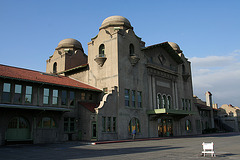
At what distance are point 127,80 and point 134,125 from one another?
22.4 feet

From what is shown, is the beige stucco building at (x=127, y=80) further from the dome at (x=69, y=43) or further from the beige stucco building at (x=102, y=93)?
the dome at (x=69, y=43)

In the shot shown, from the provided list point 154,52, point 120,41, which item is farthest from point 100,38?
point 154,52

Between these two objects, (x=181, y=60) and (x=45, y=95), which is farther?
(x=181, y=60)

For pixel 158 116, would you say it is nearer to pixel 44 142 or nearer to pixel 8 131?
pixel 44 142

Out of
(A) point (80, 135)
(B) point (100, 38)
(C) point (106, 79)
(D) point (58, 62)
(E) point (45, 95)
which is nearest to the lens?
(E) point (45, 95)

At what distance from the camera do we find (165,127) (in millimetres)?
41062

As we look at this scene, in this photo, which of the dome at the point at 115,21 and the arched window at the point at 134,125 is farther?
the dome at the point at 115,21

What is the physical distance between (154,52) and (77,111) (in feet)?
59.1

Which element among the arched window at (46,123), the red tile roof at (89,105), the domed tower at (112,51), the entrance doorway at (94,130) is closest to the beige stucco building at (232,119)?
the domed tower at (112,51)

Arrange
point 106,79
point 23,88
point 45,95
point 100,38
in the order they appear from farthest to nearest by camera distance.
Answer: point 100,38, point 106,79, point 45,95, point 23,88

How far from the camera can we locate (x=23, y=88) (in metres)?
27.5

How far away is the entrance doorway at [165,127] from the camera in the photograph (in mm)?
39944

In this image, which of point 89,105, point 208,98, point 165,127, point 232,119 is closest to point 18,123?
point 89,105

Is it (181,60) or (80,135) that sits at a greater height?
(181,60)
